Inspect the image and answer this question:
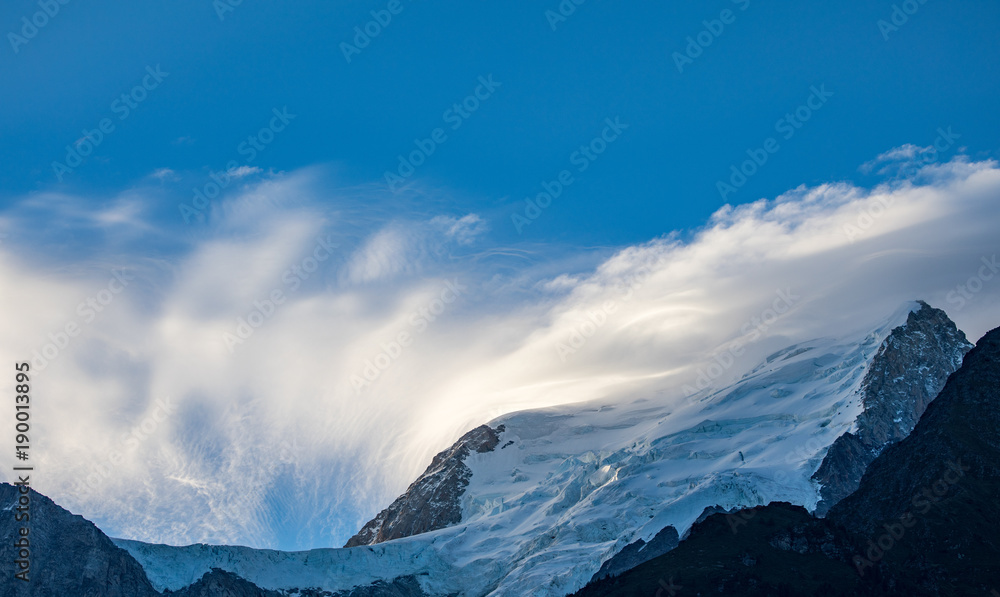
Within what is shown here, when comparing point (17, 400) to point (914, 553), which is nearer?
point (17, 400)

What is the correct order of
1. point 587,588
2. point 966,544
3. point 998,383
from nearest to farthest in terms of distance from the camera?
1. point 966,544
2. point 587,588
3. point 998,383

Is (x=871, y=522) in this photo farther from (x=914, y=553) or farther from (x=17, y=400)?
(x=17, y=400)

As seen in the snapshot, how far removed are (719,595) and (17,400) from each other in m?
105

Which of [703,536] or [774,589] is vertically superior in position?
[703,536]

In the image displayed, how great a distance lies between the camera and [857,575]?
142 metres

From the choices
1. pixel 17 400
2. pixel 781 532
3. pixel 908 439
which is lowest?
pixel 781 532

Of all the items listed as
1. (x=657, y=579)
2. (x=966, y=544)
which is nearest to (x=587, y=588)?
(x=657, y=579)

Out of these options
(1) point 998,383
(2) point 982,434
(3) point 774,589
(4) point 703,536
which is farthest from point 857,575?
(1) point 998,383

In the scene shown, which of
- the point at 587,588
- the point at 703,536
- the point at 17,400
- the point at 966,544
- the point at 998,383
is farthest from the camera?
the point at 998,383

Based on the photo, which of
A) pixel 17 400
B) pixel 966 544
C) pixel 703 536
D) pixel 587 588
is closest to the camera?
pixel 17 400

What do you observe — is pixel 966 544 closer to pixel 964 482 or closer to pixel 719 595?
pixel 964 482

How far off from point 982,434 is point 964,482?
1669 centimetres

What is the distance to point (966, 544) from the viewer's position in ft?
490

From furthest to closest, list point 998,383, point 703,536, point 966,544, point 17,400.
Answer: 1. point 998,383
2. point 703,536
3. point 966,544
4. point 17,400
